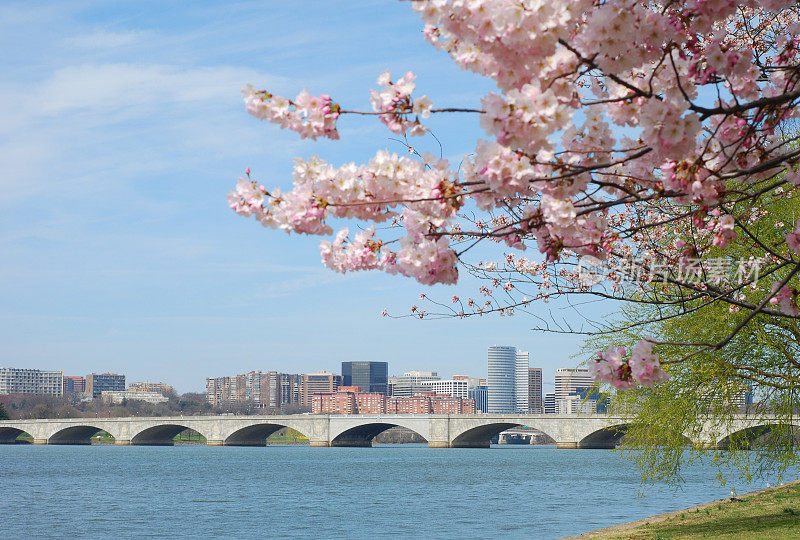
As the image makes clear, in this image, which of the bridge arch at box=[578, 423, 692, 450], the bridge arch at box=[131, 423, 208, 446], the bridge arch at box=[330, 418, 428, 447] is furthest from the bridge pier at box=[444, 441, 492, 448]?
the bridge arch at box=[131, 423, 208, 446]

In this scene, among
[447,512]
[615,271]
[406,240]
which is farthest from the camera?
[447,512]

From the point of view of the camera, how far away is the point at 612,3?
409cm

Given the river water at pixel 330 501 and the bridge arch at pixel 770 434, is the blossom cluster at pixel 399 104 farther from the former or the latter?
the river water at pixel 330 501

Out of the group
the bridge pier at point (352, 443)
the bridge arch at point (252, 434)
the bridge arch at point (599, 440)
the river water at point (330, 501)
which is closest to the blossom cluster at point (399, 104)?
the river water at point (330, 501)

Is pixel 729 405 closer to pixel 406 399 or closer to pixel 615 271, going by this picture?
pixel 615 271

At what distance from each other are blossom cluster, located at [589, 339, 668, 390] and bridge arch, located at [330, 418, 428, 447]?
7666 centimetres

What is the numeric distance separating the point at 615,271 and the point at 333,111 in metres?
3.76

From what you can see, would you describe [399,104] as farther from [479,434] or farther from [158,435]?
[158,435]

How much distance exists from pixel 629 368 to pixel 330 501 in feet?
90.9

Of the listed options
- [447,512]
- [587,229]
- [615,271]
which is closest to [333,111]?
[587,229]

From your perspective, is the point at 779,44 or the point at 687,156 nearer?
the point at 687,156

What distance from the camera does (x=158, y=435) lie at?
99938 millimetres

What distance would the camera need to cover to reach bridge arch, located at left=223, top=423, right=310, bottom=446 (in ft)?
295

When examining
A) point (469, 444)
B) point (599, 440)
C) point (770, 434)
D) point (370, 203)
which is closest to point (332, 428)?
point (469, 444)
